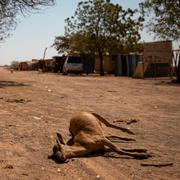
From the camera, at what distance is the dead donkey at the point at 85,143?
22.2 ft

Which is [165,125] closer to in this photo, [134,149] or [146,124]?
[146,124]

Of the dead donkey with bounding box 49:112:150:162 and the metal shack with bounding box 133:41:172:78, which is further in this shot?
the metal shack with bounding box 133:41:172:78

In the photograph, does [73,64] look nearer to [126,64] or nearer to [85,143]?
[126,64]

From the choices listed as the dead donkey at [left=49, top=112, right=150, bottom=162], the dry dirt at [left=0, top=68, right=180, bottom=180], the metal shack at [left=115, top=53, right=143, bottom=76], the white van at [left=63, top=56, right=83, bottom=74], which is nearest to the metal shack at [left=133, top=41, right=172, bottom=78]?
the metal shack at [left=115, top=53, right=143, bottom=76]

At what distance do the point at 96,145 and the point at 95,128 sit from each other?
1.23 feet

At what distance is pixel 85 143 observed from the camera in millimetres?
7000

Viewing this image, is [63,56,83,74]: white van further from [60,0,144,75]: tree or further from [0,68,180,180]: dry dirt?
[0,68,180,180]: dry dirt

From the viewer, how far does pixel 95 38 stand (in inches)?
1873

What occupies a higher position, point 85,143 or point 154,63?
point 154,63

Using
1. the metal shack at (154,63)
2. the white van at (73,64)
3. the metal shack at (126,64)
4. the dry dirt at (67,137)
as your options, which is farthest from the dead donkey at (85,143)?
the white van at (73,64)

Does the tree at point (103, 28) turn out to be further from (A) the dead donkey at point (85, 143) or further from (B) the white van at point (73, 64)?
(A) the dead donkey at point (85, 143)

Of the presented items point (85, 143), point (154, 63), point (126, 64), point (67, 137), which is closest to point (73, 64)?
point (126, 64)

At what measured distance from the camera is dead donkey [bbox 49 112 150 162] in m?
6.75

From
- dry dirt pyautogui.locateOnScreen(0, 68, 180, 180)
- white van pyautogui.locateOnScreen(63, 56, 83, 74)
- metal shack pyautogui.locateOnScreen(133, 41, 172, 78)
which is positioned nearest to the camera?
dry dirt pyautogui.locateOnScreen(0, 68, 180, 180)
